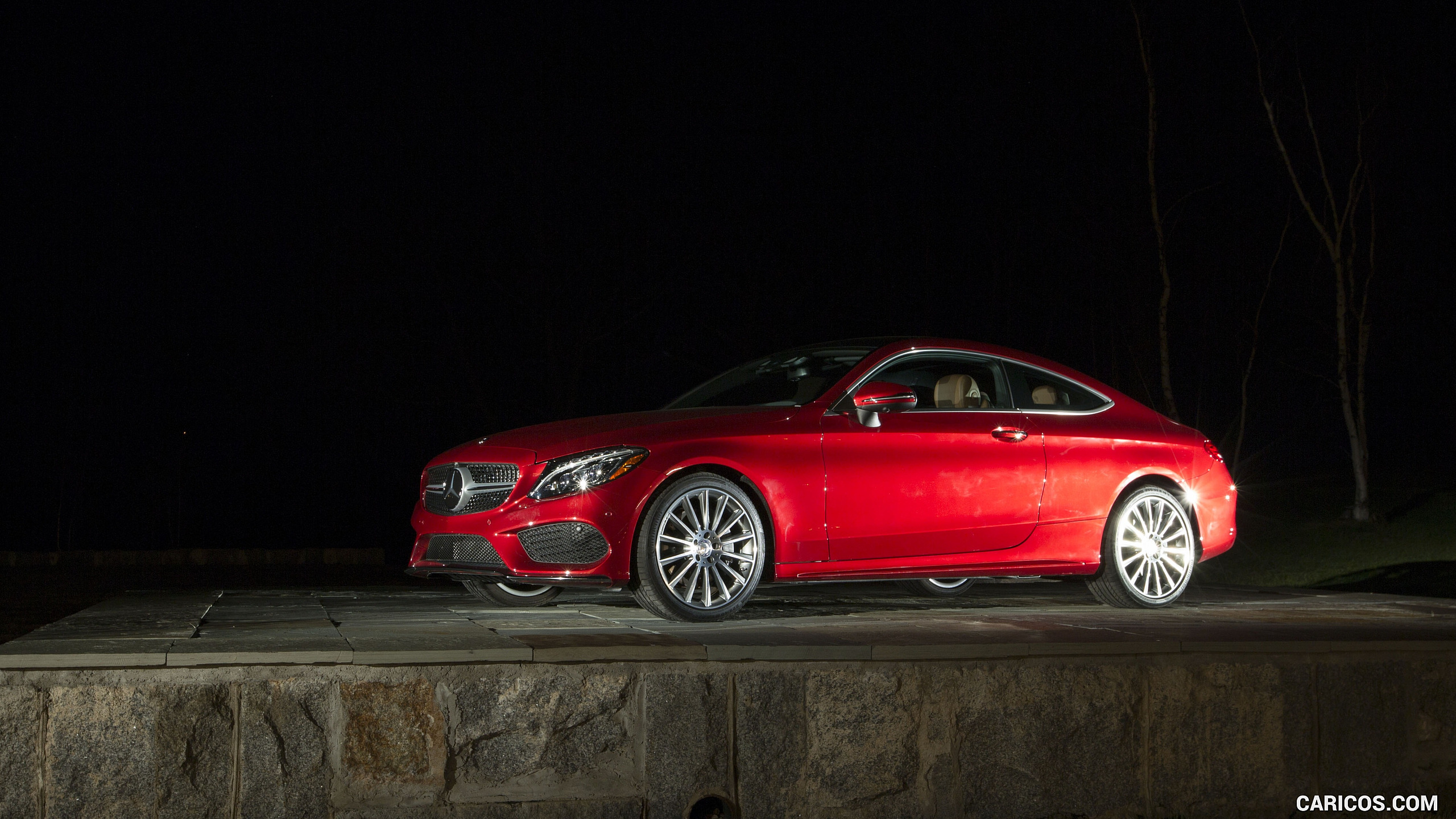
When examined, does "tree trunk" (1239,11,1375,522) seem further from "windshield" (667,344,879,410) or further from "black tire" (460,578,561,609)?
"black tire" (460,578,561,609)

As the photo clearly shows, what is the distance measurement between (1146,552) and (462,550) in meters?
3.94

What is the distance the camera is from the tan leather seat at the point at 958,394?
23.7 feet

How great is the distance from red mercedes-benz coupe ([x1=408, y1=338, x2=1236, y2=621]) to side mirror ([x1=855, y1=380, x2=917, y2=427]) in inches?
0.5

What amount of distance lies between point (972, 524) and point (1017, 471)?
1.40 feet

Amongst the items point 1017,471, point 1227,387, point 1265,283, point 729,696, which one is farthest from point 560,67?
point 729,696

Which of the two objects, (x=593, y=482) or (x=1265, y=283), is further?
(x=1265, y=283)

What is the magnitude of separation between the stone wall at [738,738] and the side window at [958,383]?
2.13 m

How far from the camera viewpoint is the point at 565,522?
20.3 ft

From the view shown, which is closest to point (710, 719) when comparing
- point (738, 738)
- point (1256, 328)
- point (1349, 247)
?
point (738, 738)

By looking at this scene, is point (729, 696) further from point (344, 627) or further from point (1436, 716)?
point (1436, 716)

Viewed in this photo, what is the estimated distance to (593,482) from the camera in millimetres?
6199

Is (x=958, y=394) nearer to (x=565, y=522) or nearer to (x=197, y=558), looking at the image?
(x=565, y=522)

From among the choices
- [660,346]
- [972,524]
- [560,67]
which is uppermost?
[560,67]

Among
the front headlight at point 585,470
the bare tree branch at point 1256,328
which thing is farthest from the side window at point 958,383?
the bare tree branch at point 1256,328
